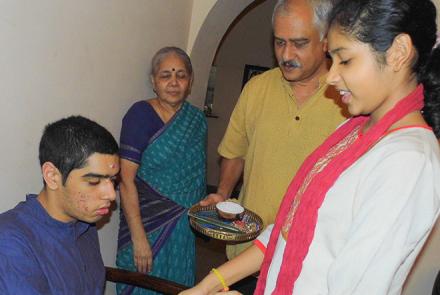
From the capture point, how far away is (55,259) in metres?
1.24

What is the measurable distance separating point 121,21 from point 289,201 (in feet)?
3.85

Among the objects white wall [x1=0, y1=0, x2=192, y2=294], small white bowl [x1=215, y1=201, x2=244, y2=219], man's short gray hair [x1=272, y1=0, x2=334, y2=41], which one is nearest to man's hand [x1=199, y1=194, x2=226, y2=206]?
small white bowl [x1=215, y1=201, x2=244, y2=219]

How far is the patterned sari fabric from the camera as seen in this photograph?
6.52ft

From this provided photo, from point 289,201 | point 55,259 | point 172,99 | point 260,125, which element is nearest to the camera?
point 289,201

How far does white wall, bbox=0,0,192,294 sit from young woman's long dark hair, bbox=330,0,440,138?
0.95 meters

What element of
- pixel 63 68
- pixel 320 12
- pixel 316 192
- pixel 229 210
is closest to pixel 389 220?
pixel 316 192

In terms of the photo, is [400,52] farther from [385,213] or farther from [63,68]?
[63,68]

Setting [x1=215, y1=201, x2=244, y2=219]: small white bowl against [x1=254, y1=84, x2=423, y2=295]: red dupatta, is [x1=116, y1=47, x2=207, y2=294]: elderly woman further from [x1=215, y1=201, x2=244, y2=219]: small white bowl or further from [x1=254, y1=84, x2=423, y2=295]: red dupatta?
[x1=254, y1=84, x2=423, y2=295]: red dupatta

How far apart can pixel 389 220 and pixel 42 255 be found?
3.06ft

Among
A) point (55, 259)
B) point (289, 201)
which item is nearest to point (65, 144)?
point (55, 259)

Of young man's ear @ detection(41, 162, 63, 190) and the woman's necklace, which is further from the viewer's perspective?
the woman's necklace

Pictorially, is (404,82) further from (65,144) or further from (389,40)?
(65,144)

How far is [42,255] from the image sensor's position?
1.20 metres

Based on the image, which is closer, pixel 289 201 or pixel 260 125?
pixel 289 201
